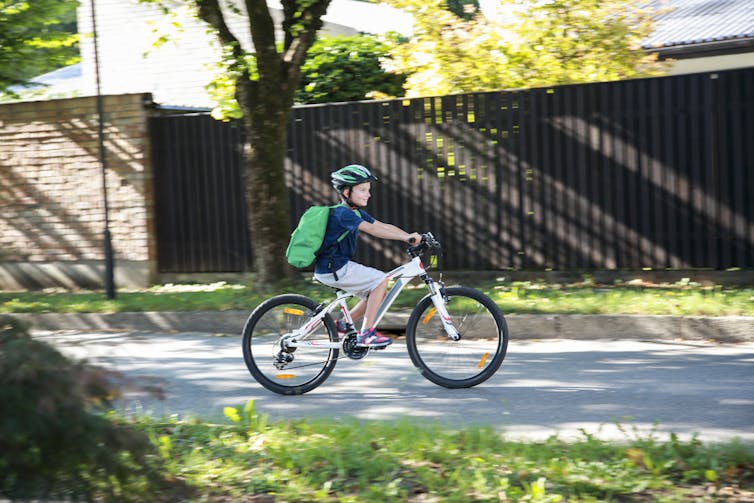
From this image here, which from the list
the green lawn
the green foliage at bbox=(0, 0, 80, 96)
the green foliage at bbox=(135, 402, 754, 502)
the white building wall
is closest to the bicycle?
the green foliage at bbox=(135, 402, 754, 502)

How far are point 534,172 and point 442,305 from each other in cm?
536

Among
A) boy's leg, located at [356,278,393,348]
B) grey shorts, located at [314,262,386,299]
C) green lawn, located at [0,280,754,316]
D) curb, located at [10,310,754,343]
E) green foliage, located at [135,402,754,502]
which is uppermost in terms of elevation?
grey shorts, located at [314,262,386,299]

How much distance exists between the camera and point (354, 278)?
7.27 m

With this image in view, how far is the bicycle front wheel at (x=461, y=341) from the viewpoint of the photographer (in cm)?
726

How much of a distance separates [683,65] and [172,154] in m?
11.6

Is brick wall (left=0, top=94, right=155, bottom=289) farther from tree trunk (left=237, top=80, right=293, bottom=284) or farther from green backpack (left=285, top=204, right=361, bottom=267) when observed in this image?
green backpack (left=285, top=204, right=361, bottom=267)

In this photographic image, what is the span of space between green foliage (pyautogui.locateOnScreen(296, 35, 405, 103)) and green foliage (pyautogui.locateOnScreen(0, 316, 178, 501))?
13.7 meters

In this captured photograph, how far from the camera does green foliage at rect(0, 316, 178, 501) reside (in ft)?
12.5

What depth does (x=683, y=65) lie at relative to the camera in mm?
20469

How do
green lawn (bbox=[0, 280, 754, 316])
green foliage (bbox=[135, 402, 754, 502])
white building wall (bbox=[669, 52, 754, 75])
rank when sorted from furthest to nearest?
white building wall (bbox=[669, 52, 754, 75]) → green lawn (bbox=[0, 280, 754, 316]) → green foliage (bbox=[135, 402, 754, 502])

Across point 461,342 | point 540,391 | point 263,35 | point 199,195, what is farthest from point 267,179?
point 540,391

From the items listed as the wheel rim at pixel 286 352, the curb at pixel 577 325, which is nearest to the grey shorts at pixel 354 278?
the wheel rim at pixel 286 352

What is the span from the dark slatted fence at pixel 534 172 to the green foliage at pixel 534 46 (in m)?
1.81

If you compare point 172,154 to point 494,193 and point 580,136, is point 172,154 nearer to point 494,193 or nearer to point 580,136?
point 494,193
